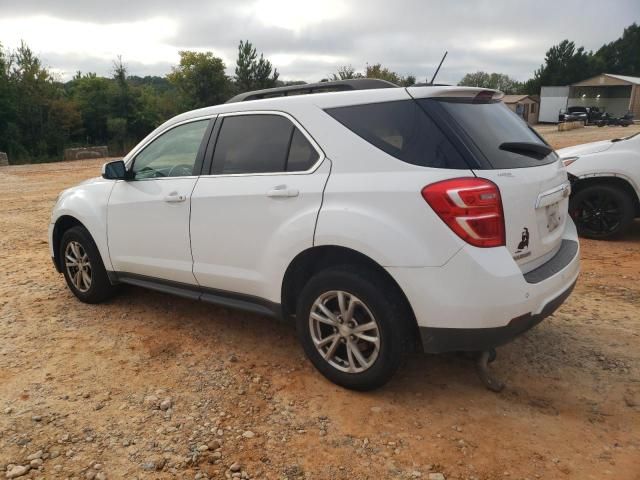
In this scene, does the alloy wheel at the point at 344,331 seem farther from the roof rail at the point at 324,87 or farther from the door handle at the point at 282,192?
the roof rail at the point at 324,87

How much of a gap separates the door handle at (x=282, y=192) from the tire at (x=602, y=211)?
15.8ft

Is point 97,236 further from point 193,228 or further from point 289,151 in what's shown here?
point 289,151

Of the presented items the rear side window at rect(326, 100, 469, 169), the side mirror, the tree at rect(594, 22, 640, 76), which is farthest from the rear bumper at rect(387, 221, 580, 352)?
the tree at rect(594, 22, 640, 76)

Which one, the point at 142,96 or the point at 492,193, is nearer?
the point at 492,193

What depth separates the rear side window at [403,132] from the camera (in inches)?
105

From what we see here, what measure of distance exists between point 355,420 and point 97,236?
2844 mm

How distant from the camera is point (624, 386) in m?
3.10

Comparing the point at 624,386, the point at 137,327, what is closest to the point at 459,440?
the point at 624,386

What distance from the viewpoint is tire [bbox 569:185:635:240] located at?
621 cm

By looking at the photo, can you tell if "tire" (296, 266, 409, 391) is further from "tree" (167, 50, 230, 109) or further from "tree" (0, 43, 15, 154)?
"tree" (167, 50, 230, 109)

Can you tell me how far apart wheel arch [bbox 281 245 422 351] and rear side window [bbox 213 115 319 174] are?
0.54 metres

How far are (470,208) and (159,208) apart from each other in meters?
2.38

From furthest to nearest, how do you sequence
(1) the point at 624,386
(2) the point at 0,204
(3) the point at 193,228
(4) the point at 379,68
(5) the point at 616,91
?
(5) the point at 616,91 < (4) the point at 379,68 < (2) the point at 0,204 < (3) the point at 193,228 < (1) the point at 624,386

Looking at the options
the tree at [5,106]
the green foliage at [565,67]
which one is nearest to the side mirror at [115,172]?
the tree at [5,106]
